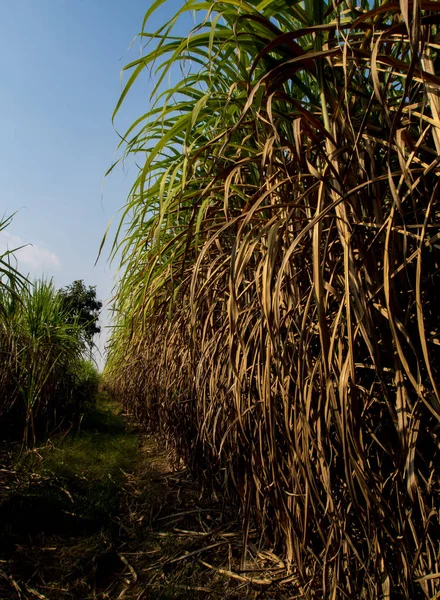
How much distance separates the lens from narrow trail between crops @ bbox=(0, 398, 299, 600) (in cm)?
112

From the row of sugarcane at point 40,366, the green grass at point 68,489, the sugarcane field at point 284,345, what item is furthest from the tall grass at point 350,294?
the row of sugarcane at point 40,366

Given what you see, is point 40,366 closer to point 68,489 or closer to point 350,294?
point 68,489

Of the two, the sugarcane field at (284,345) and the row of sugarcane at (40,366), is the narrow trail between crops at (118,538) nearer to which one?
the sugarcane field at (284,345)

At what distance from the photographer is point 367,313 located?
2.06ft

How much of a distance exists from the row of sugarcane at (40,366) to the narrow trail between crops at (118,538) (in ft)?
2.10

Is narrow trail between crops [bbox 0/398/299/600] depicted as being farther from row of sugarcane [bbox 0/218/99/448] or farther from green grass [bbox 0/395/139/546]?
row of sugarcane [bbox 0/218/99/448]

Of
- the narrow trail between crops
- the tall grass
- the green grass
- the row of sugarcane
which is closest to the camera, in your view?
the tall grass

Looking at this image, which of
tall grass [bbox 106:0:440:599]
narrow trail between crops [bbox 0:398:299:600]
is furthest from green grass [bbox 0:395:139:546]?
tall grass [bbox 106:0:440:599]

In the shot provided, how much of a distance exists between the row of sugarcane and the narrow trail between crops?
0.64 m

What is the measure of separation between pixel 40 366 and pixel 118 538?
6.00 feet

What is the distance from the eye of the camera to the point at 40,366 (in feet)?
9.84

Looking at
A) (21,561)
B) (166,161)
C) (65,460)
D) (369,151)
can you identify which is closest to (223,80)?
(166,161)

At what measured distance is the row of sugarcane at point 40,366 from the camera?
8.96 feet

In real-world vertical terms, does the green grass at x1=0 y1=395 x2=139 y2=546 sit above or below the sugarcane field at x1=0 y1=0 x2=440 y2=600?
below
